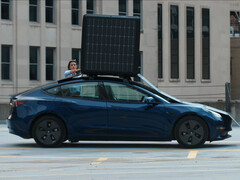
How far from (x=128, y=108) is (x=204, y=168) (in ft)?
11.8

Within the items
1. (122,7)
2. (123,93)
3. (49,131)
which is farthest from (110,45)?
(122,7)

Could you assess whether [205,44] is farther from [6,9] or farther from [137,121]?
[137,121]

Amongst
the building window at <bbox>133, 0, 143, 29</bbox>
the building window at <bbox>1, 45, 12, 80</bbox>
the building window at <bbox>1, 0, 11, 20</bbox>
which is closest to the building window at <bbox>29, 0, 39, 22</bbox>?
the building window at <bbox>1, 0, 11, 20</bbox>

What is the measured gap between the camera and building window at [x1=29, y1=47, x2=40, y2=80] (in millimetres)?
43750

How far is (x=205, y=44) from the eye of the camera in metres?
65.1

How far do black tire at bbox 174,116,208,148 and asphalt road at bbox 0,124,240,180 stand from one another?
20 centimetres

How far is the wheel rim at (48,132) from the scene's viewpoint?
13.9 metres

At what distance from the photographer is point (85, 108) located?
550 inches

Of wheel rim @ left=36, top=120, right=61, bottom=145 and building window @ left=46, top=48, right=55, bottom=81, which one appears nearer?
wheel rim @ left=36, top=120, right=61, bottom=145

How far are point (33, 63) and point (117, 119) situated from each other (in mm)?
30329

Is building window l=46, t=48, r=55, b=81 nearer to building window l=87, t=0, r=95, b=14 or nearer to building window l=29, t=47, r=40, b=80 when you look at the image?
building window l=29, t=47, r=40, b=80

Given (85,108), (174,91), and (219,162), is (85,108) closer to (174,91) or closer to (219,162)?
(219,162)

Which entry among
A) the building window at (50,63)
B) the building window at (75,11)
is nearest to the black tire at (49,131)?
the building window at (50,63)

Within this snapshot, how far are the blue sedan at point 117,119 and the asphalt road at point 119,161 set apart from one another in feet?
0.85
